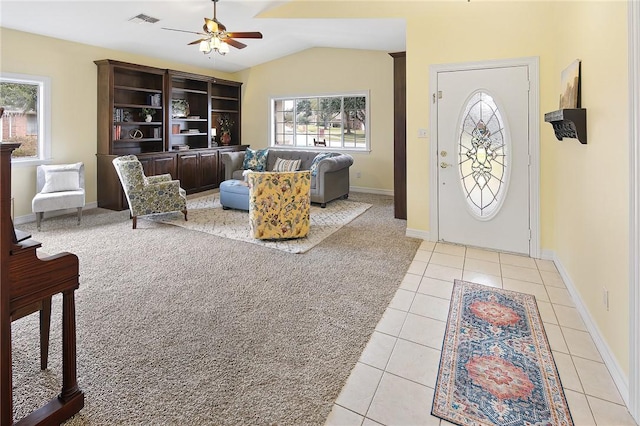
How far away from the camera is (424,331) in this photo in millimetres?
2396

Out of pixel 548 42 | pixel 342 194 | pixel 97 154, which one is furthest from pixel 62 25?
pixel 548 42

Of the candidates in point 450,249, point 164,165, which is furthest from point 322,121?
point 450,249

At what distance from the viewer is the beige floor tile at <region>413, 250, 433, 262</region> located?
148 inches

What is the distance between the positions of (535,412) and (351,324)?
113 centimetres

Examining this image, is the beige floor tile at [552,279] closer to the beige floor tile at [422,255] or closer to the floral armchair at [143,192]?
the beige floor tile at [422,255]

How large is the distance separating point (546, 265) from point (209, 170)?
6.55 metres

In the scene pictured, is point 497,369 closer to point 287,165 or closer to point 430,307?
point 430,307

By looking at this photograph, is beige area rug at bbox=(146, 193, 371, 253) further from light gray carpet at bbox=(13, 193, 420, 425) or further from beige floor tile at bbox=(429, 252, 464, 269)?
beige floor tile at bbox=(429, 252, 464, 269)

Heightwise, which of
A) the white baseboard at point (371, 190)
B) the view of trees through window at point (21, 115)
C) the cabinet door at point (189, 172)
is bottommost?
the white baseboard at point (371, 190)

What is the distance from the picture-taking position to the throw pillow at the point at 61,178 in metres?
5.13

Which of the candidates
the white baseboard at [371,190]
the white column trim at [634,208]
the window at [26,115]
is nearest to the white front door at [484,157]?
the white column trim at [634,208]

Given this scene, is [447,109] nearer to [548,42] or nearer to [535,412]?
[548,42]

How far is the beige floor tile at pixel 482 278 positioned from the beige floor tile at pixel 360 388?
1.66 metres

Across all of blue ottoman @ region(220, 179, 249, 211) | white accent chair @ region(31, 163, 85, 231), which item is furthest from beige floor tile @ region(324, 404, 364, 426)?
white accent chair @ region(31, 163, 85, 231)
